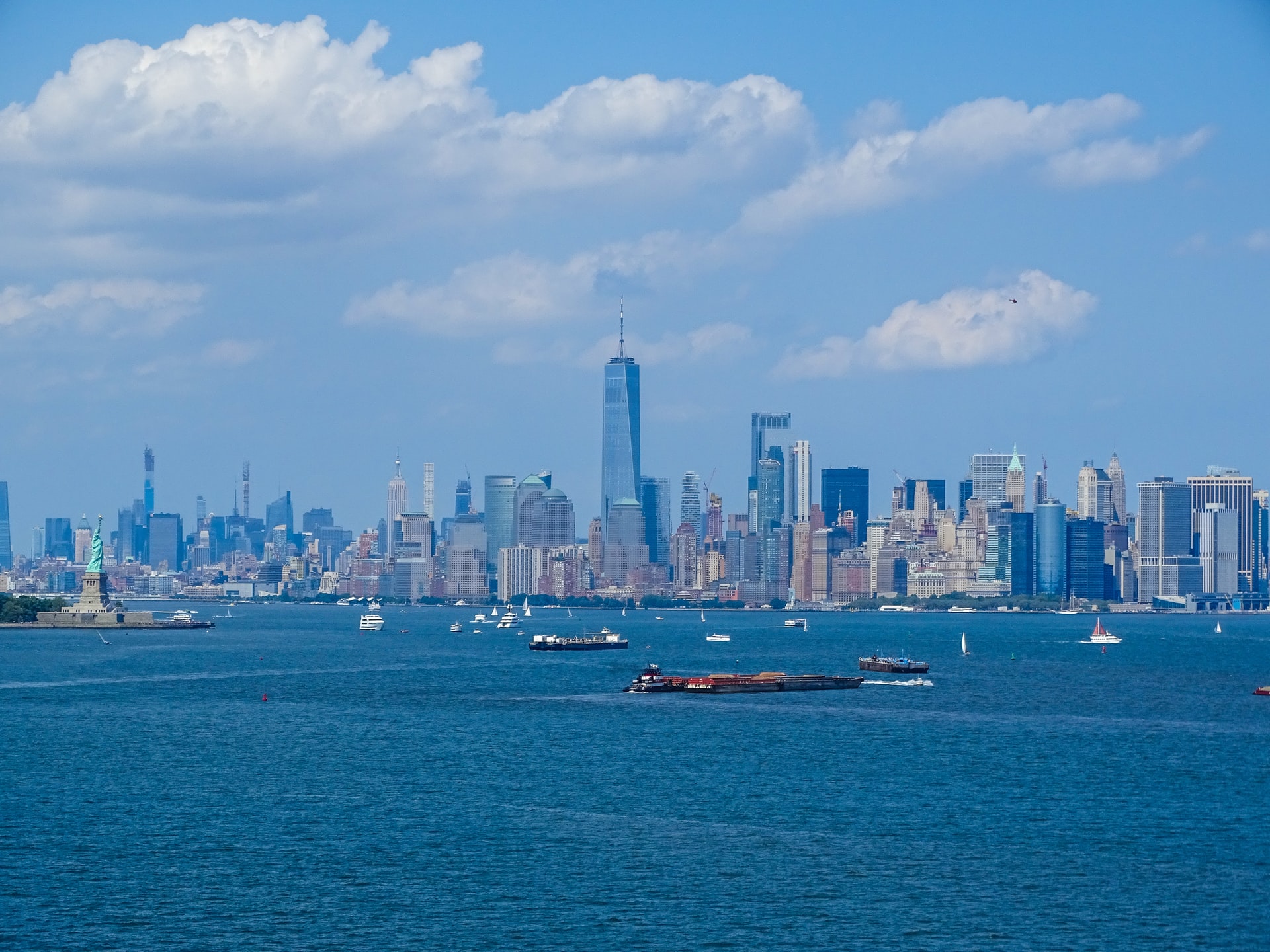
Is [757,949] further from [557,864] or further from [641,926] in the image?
[557,864]

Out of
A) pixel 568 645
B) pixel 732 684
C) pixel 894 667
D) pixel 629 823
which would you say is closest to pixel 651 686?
pixel 732 684

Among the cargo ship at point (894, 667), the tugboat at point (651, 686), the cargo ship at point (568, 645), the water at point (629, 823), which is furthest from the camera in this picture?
the cargo ship at point (568, 645)

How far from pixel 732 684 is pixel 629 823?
61001 mm

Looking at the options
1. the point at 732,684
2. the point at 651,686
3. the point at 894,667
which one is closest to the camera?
the point at 651,686

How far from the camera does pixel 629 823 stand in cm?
6288

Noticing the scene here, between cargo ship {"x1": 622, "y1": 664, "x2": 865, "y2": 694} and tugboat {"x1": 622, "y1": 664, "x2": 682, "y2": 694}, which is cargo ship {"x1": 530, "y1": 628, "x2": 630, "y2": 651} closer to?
Result: cargo ship {"x1": 622, "y1": 664, "x2": 865, "y2": 694}

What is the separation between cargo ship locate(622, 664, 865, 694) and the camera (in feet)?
402

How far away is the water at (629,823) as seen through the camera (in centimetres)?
4844

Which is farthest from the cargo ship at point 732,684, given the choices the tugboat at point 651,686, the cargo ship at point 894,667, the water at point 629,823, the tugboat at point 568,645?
the tugboat at point 568,645

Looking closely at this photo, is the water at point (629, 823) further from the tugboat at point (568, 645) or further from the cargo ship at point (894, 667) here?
the tugboat at point (568, 645)

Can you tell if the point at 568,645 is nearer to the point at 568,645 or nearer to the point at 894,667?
the point at 568,645

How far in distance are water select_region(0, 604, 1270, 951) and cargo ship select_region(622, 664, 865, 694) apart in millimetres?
5945

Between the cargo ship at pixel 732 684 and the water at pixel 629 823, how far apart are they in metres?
5.95

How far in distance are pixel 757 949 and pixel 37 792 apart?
3543cm
